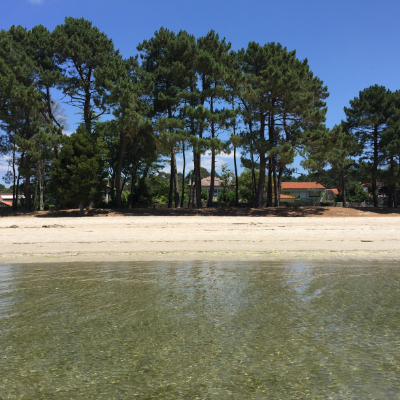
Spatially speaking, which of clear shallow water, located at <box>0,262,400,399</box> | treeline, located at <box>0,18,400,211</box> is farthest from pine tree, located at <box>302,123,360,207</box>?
clear shallow water, located at <box>0,262,400,399</box>

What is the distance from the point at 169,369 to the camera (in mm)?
4258

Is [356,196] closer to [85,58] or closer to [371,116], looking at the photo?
[371,116]

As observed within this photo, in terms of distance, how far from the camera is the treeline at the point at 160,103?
1164 inches

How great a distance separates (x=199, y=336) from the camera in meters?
5.30

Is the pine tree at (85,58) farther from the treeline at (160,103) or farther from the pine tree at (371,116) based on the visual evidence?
the pine tree at (371,116)

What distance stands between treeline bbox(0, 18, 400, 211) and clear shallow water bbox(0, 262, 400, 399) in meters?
21.7

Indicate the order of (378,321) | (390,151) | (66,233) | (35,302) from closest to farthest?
(378,321), (35,302), (66,233), (390,151)

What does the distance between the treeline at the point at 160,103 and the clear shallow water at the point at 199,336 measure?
2169 cm

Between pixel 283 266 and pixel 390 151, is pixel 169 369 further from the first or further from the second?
pixel 390 151

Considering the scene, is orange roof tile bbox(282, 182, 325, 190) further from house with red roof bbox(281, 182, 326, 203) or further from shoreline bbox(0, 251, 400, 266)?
shoreline bbox(0, 251, 400, 266)

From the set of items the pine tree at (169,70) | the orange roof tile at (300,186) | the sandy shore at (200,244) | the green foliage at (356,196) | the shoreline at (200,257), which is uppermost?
the pine tree at (169,70)

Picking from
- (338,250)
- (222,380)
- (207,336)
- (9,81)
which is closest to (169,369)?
(222,380)

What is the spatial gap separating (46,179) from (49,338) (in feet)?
135

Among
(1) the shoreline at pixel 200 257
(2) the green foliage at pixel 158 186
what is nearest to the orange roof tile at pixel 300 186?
(2) the green foliage at pixel 158 186
